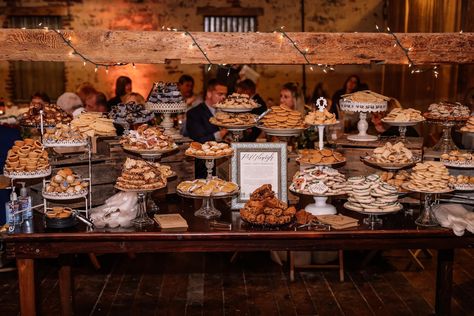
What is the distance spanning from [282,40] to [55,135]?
1.72 m

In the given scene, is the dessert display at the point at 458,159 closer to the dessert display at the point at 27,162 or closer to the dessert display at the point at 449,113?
the dessert display at the point at 449,113

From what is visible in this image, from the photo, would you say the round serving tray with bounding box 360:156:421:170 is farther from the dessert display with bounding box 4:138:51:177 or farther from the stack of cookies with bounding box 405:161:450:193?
the dessert display with bounding box 4:138:51:177

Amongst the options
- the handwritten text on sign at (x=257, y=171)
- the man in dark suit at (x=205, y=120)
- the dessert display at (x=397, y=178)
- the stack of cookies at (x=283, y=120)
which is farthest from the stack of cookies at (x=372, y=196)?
the man in dark suit at (x=205, y=120)

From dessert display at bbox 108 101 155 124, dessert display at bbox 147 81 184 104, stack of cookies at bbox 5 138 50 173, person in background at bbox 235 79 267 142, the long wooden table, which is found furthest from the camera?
person in background at bbox 235 79 267 142

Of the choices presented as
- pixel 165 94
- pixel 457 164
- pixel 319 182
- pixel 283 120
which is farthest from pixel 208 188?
pixel 457 164

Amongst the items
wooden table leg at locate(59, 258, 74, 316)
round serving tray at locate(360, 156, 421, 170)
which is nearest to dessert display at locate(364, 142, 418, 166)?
round serving tray at locate(360, 156, 421, 170)

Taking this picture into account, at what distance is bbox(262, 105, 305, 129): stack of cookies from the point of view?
4.59m

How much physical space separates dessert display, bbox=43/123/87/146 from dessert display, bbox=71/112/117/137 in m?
0.11

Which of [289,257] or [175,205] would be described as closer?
[175,205]

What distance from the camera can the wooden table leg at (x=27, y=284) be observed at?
3754 mm

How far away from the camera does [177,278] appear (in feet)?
19.2

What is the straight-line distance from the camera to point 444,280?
15.3ft

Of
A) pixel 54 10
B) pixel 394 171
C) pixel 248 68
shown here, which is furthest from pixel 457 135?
Result: pixel 54 10

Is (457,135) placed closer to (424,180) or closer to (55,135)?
(424,180)
